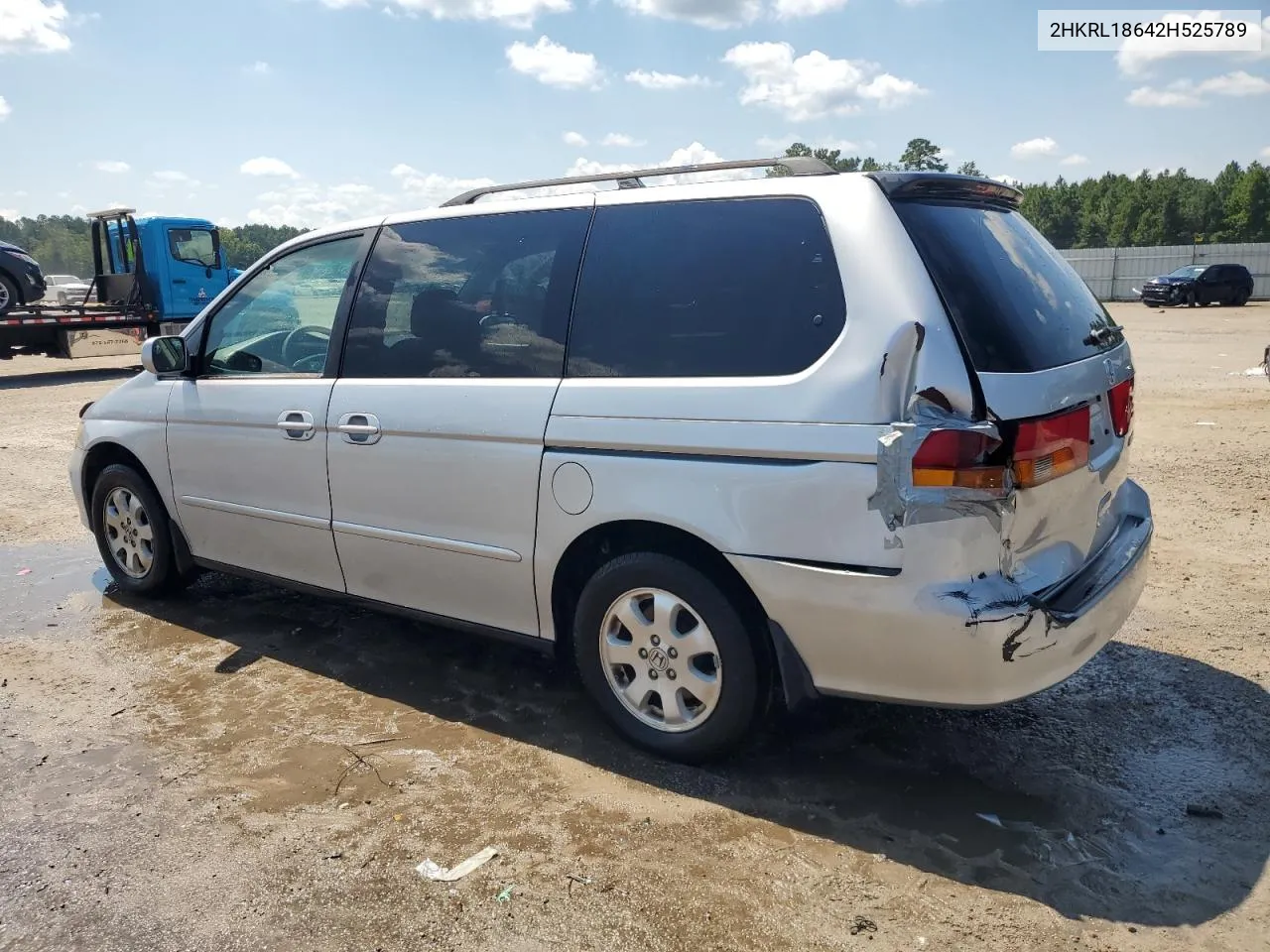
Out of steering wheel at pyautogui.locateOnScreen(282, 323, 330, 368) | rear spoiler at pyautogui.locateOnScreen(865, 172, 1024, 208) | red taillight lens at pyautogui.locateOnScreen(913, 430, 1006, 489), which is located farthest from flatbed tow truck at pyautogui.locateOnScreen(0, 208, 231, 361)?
red taillight lens at pyautogui.locateOnScreen(913, 430, 1006, 489)

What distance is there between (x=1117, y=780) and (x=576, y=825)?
5.86 ft

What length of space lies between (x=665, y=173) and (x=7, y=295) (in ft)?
62.0

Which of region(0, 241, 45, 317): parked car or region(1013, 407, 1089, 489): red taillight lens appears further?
region(0, 241, 45, 317): parked car

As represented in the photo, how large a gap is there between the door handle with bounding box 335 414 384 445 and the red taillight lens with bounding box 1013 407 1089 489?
2367 millimetres

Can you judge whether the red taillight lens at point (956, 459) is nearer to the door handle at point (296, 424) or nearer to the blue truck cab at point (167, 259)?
the door handle at point (296, 424)

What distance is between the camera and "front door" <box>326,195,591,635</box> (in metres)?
3.51

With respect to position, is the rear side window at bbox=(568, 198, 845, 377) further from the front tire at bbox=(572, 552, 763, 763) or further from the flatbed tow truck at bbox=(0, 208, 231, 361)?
the flatbed tow truck at bbox=(0, 208, 231, 361)

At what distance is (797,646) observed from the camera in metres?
2.98

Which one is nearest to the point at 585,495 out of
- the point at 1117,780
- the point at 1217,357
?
the point at 1117,780

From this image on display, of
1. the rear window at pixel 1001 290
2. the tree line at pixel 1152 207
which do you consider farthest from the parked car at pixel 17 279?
the tree line at pixel 1152 207

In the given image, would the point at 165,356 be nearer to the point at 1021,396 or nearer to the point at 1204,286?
the point at 1021,396

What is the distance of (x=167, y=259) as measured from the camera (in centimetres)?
1950

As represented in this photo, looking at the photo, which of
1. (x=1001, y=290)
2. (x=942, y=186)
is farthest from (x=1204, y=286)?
(x=1001, y=290)

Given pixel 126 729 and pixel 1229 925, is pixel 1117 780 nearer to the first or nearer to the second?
pixel 1229 925
